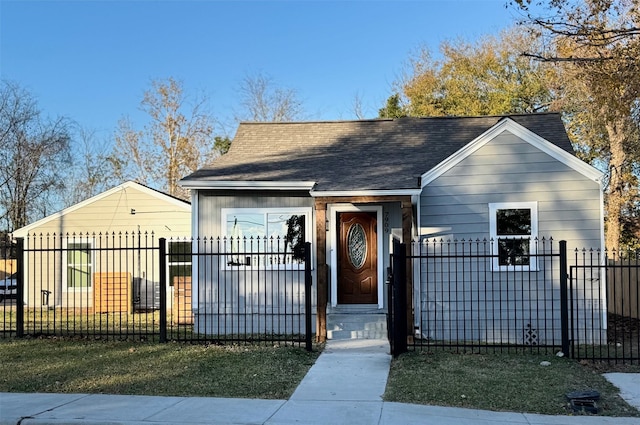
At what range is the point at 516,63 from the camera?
2756 cm

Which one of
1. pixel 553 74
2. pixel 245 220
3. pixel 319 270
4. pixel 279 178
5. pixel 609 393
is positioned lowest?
pixel 609 393

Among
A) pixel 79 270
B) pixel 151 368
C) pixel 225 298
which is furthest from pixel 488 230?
pixel 79 270

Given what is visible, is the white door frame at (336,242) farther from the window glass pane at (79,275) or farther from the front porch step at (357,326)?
the window glass pane at (79,275)

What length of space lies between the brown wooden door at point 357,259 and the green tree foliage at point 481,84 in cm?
1629

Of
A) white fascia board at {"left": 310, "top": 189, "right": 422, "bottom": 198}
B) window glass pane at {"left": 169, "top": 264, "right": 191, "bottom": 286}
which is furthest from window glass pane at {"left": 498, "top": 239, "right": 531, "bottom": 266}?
window glass pane at {"left": 169, "top": 264, "right": 191, "bottom": 286}

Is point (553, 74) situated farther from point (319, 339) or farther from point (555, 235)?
point (319, 339)

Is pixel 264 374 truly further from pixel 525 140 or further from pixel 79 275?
pixel 79 275

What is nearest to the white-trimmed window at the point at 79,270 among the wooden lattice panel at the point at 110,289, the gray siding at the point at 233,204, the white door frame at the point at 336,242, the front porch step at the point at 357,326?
the wooden lattice panel at the point at 110,289

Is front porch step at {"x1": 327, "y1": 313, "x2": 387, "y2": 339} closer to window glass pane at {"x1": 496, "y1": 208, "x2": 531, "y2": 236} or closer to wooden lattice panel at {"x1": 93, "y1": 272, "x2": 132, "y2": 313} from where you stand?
window glass pane at {"x1": 496, "y1": 208, "x2": 531, "y2": 236}

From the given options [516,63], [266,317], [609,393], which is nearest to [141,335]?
[266,317]

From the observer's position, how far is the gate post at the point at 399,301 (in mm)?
8953

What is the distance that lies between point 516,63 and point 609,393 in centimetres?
2339

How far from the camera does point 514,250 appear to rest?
36.1ft

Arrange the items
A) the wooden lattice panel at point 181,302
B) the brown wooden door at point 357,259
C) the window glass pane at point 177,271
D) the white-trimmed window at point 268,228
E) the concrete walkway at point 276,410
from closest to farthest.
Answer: the concrete walkway at point 276,410, the white-trimmed window at point 268,228, the brown wooden door at point 357,259, the wooden lattice panel at point 181,302, the window glass pane at point 177,271
